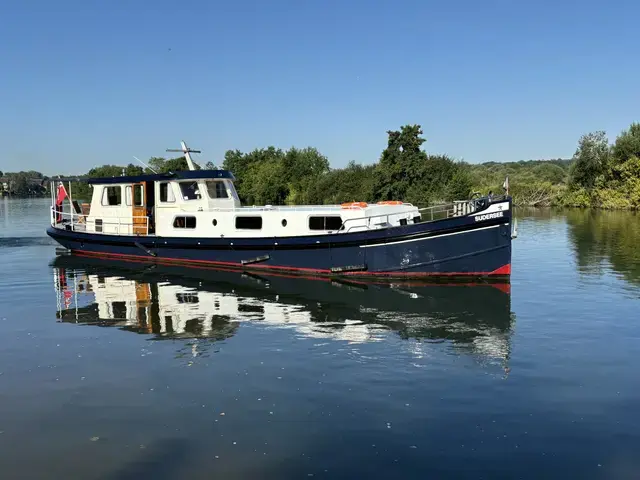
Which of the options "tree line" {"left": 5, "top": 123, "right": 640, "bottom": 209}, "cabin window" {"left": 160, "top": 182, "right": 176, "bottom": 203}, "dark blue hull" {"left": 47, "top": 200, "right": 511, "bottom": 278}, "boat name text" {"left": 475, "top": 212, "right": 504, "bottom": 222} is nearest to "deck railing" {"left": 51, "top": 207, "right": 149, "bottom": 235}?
"cabin window" {"left": 160, "top": 182, "right": 176, "bottom": 203}

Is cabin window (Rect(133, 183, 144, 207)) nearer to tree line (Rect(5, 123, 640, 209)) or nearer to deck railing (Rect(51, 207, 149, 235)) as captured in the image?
deck railing (Rect(51, 207, 149, 235))

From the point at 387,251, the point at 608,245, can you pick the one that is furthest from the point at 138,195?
the point at 608,245

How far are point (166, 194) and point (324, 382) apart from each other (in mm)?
17134

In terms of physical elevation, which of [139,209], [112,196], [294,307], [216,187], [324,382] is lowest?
[324,382]

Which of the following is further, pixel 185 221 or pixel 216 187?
pixel 216 187

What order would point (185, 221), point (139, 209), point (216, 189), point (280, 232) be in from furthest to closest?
point (139, 209) → point (216, 189) → point (185, 221) → point (280, 232)

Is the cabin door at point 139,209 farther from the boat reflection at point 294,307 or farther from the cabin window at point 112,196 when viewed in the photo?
the boat reflection at point 294,307

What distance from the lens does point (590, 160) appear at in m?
69.8

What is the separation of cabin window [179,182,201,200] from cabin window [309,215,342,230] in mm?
6202

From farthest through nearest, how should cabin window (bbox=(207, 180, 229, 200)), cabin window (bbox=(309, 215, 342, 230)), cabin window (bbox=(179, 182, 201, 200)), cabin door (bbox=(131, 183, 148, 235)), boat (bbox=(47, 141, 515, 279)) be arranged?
cabin door (bbox=(131, 183, 148, 235)), cabin window (bbox=(207, 180, 229, 200)), cabin window (bbox=(179, 182, 201, 200)), cabin window (bbox=(309, 215, 342, 230)), boat (bbox=(47, 141, 515, 279))

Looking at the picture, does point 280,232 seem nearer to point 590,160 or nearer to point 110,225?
point 110,225

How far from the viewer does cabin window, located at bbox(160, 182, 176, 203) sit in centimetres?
2491

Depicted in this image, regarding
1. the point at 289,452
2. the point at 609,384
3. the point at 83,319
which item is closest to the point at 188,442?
the point at 289,452

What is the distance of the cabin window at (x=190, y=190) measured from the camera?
24891 mm
